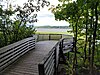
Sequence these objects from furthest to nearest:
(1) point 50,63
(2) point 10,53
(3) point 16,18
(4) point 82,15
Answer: (3) point 16,18 < (4) point 82,15 < (2) point 10,53 < (1) point 50,63

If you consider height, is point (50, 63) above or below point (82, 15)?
below

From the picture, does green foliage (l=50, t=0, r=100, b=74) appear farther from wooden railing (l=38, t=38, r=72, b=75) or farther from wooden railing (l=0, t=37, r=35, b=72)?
wooden railing (l=0, t=37, r=35, b=72)

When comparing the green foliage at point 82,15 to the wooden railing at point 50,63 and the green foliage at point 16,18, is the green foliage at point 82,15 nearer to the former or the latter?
the green foliage at point 16,18

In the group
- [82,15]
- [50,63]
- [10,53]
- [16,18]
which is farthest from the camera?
[16,18]

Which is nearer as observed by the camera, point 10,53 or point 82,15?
point 10,53

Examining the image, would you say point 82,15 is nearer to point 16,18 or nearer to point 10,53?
point 10,53

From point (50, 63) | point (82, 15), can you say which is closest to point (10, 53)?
point (50, 63)

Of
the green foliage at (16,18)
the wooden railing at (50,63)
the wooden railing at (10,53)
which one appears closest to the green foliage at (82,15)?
the green foliage at (16,18)

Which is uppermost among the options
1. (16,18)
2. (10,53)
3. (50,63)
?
(16,18)

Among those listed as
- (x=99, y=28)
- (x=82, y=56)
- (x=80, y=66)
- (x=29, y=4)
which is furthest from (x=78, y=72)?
(x=29, y=4)

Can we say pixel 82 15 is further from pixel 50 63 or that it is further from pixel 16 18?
pixel 16 18

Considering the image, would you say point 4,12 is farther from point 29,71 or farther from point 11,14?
point 29,71

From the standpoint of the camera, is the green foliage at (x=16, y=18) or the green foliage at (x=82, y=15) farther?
the green foliage at (x=16, y=18)

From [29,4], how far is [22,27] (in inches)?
60.5
